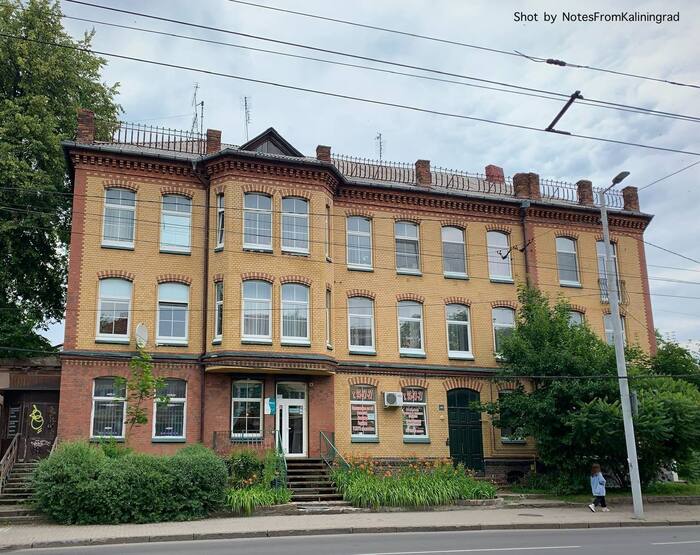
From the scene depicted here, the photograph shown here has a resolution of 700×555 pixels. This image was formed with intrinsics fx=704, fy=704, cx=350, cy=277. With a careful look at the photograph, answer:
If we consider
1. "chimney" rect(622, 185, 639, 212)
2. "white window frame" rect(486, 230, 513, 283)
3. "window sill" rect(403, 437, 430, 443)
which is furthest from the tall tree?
"chimney" rect(622, 185, 639, 212)

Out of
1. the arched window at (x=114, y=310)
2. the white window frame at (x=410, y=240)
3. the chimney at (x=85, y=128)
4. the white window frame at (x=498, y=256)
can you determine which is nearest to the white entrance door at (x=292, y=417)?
the arched window at (x=114, y=310)

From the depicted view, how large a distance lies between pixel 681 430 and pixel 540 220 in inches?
429

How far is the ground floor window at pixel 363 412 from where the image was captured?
25.2 m

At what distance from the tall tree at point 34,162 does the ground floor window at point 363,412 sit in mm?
11737

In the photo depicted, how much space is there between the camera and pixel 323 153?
26.1 m

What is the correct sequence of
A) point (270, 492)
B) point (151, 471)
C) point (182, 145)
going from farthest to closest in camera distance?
1. point (182, 145)
2. point (270, 492)
3. point (151, 471)

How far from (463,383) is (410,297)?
3.84 meters

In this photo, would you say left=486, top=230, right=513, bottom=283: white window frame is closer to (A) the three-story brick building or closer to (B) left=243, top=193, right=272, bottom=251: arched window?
(A) the three-story brick building

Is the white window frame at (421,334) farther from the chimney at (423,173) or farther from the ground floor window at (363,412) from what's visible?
the chimney at (423,173)

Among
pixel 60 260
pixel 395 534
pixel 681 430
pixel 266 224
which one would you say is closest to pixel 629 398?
pixel 681 430

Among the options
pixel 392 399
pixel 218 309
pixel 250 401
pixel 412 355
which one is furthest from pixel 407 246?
pixel 250 401

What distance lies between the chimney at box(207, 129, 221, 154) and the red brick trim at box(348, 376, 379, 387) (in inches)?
384

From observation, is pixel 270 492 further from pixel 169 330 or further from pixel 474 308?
pixel 474 308

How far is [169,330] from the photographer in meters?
23.8
